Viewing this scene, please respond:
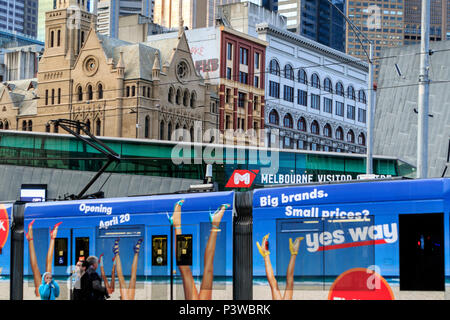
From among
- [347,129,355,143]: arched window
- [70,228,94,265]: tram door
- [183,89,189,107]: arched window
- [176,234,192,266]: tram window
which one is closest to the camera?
[176,234,192,266]: tram window

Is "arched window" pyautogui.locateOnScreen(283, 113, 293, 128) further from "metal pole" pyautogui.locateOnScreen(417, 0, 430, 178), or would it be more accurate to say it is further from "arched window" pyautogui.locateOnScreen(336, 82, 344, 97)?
"metal pole" pyautogui.locateOnScreen(417, 0, 430, 178)

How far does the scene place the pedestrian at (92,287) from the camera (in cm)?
1728

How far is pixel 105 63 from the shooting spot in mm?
98000

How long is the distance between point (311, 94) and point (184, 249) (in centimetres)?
9717

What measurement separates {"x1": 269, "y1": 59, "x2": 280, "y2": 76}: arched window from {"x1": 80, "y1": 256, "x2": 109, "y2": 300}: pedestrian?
294 feet

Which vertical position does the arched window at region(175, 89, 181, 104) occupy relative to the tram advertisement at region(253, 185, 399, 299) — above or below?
above

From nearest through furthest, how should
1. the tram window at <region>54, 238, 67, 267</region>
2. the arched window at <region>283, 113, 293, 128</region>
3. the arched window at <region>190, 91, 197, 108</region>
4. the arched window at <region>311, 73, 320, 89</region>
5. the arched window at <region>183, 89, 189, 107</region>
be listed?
the tram window at <region>54, 238, 67, 267</region>, the arched window at <region>183, 89, 189, 107</region>, the arched window at <region>190, 91, 197, 108</region>, the arched window at <region>283, 113, 293, 128</region>, the arched window at <region>311, 73, 320, 89</region>

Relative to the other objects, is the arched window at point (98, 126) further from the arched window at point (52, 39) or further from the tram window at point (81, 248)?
the tram window at point (81, 248)

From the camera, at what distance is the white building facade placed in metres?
107

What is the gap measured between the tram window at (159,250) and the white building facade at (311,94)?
8817 cm

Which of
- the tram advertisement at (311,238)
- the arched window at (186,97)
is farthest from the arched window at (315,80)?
the tram advertisement at (311,238)

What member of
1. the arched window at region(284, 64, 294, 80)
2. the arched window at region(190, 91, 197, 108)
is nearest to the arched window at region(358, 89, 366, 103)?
the arched window at region(284, 64, 294, 80)

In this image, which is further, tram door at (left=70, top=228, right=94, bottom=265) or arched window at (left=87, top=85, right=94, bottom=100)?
arched window at (left=87, top=85, right=94, bottom=100)

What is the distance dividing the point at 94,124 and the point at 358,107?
4670 cm
